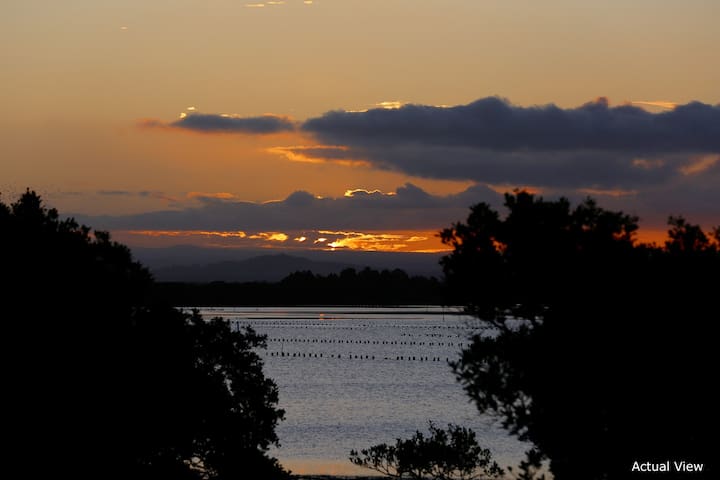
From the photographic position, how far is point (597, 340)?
32.6 meters

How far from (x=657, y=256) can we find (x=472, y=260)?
21.2ft

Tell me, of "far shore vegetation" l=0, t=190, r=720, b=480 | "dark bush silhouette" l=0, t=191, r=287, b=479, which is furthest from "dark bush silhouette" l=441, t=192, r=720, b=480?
"dark bush silhouette" l=0, t=191, r=287, b=479

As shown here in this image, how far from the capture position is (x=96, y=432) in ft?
135

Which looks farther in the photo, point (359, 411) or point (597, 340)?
point (359, 411)

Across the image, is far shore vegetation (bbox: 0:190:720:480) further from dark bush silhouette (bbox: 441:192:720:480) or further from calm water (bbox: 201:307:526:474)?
calm water (bbox: 201:307:526:474)

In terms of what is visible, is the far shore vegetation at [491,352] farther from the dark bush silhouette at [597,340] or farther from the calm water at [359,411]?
the calm water at [359,411]

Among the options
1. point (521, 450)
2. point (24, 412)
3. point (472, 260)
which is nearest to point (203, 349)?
point (24, 412)

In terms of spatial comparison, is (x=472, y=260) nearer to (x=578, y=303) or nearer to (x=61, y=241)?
(x=578, y=303)

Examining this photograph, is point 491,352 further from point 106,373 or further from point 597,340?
point 106,373

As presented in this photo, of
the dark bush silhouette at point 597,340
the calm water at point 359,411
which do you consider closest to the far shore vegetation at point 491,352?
the dark bush silhouette at point 597,340

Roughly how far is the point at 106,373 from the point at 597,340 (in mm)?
20902

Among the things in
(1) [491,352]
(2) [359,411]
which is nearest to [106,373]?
(1) [491,352]

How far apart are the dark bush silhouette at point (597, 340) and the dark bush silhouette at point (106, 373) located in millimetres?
16096

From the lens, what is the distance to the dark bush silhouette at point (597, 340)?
3172cm
